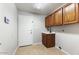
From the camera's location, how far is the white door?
526cm

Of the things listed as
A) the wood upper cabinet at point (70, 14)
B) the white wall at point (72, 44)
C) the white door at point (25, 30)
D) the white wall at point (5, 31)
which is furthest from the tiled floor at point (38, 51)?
the wood upper cabinet at point (70, 14)

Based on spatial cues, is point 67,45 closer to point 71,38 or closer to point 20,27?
point 71,38

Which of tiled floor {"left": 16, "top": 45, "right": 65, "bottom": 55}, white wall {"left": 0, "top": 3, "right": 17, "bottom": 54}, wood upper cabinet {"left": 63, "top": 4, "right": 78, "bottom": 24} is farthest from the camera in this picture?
tiled floor {"left": 16, "top": 45, "right": 65, "bottom": 55}

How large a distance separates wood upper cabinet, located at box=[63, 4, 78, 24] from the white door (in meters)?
2.55

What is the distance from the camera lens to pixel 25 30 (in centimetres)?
539

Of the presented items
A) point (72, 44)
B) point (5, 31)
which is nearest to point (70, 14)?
point (72, 44)

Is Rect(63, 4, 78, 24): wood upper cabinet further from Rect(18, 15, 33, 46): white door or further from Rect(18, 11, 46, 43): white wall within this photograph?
Rect(18, 11, 46, 43): white wall

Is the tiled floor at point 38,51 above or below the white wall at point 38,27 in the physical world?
below

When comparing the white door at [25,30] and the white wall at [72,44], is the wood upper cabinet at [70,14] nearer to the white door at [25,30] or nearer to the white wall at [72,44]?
the white wall at [72,44]

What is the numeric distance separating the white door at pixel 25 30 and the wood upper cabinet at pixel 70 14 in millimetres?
2547

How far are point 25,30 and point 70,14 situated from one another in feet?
9.78

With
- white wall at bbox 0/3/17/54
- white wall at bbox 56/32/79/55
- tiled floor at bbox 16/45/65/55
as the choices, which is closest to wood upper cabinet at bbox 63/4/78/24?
white wall at bbox 56/32/79/55

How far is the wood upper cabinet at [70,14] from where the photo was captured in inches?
104

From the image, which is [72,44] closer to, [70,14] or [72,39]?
[72,39]
